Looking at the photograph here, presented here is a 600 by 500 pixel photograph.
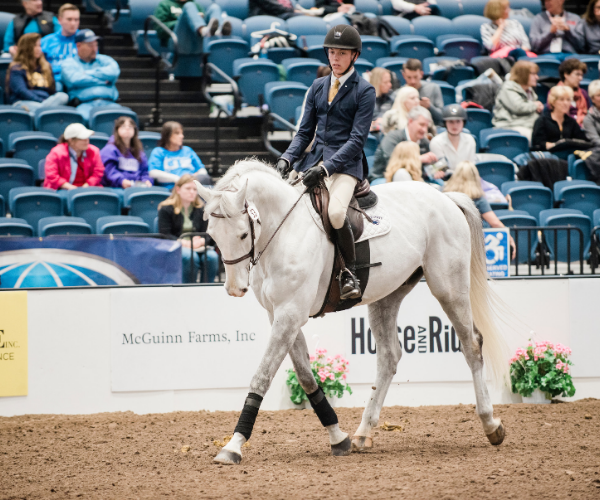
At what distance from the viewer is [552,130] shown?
1174 centimetres

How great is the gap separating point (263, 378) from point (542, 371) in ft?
12.5

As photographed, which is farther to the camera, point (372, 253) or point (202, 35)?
point (202, 35)

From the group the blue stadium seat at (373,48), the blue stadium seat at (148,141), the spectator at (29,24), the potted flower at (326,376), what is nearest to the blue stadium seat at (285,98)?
the blue stadium seat at (148,141)

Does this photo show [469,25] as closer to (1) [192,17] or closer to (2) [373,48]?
(2) [373,48]

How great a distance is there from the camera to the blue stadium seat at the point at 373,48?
13.5m

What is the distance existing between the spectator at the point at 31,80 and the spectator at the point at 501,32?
739 centimetres

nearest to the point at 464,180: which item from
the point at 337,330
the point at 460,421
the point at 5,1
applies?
the point at 337,330

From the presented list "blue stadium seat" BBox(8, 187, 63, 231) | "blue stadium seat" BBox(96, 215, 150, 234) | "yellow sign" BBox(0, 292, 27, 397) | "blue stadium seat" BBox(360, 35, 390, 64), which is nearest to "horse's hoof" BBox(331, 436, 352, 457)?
"yellow sign" BBox(0, 292, 27, 397)

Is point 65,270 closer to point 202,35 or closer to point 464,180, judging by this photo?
point 464,180

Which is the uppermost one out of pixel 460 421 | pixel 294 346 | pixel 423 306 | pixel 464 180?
pixel 464 180

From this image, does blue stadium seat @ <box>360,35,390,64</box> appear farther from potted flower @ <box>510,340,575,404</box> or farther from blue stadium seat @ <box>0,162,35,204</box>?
potted flower @ <box>510,340,575,404</box>

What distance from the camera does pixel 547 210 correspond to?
1032 centimetres

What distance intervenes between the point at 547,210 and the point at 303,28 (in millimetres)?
5685

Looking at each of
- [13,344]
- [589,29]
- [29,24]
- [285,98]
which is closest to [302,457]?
[13,344]
